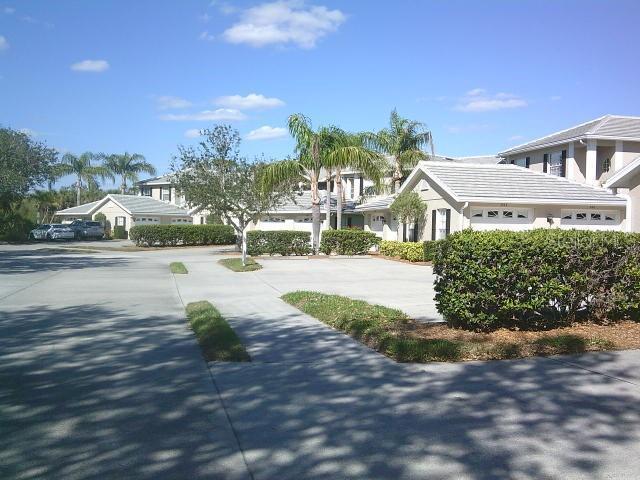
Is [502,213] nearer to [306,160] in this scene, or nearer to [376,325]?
[306,160]

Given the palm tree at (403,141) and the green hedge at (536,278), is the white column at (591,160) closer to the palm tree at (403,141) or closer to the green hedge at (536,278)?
the palm tree at (403,141)

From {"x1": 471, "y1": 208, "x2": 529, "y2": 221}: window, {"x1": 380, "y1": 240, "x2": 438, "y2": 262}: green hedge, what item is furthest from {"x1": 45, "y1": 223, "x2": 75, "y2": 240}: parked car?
{"x1": 471, "y1": 208, "x2": 529, "y2": 221}: window

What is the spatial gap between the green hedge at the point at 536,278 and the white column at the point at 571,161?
24339mm

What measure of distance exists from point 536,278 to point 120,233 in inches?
1995

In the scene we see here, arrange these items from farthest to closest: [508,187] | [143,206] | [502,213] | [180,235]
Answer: [143,206] → [180,235] → [508,187] → [502,213]

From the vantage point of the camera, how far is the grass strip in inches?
289

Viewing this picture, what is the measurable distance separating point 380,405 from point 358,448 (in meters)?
1.08

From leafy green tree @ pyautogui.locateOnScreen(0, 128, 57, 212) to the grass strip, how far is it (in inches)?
1562

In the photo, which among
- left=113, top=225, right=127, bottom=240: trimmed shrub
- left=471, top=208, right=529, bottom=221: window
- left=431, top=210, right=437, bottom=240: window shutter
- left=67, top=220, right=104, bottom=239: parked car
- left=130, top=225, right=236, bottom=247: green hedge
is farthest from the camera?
left=113, top=225, right=127, bottom=240: trimmed shrub

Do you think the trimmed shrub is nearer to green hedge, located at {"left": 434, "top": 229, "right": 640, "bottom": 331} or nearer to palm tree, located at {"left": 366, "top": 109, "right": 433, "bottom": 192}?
palm tree, located at {"left": 366, "top": 109, "right": 433, "bottom": 192}

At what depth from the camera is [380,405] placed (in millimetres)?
5590

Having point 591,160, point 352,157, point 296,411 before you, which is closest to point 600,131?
point 591,160

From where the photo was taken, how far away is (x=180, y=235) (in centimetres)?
4234

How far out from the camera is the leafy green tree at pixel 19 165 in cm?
4228
